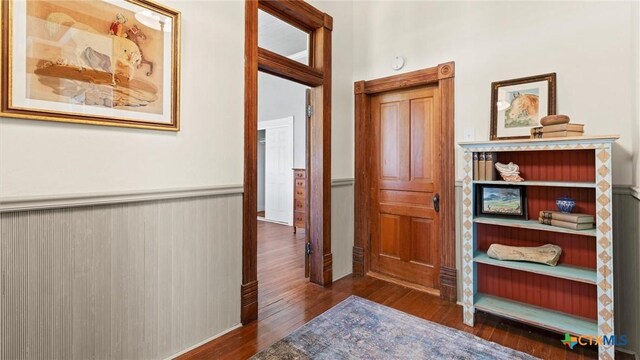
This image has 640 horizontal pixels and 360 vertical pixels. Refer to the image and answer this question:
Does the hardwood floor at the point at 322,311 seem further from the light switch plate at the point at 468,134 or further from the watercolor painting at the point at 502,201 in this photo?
the light switch plate at the point at 468,134

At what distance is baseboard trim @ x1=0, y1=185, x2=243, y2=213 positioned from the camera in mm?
1348

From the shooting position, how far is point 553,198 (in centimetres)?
224

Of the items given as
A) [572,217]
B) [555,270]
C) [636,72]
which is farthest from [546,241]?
[636,72]

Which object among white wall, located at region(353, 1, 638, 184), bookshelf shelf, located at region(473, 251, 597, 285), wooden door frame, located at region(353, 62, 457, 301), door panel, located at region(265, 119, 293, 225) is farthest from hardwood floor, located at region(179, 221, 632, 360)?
door panel, located at region(265, 119, 293, 225)

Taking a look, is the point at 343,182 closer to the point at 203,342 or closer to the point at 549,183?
the point at 549,183

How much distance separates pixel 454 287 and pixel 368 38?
2733 millimetres

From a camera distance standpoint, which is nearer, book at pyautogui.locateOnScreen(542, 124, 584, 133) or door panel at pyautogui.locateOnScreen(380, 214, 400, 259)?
book at pyautogui.locateOnScreen(542, 124, 584, 133)

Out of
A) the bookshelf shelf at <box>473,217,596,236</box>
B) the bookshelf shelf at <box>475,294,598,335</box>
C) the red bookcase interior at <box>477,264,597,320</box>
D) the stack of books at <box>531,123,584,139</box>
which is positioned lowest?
the bookshelf shelf at <box>475,294,598,335</box>

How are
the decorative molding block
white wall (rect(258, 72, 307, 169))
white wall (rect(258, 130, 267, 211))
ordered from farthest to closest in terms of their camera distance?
white wall (rect(258, 130, 267, 211))
white wall (rect(258, 72, 307, 169))
the decorative molding block

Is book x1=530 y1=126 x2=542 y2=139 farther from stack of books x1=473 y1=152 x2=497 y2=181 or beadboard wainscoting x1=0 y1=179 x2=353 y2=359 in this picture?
beadboard wainscoting x1=0 y1=179 x2=353 y2=359

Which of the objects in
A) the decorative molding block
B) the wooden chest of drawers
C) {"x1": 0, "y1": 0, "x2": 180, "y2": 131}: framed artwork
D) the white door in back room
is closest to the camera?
{"x1": 0, "y1": 0, "x2": 180, "y2": 131}: framed artwork

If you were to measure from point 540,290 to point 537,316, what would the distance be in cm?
25

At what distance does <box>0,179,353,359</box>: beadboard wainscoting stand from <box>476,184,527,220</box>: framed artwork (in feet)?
6.34

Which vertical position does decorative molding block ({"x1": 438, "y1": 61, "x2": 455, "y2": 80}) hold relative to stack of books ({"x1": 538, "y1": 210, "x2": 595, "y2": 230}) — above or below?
above
